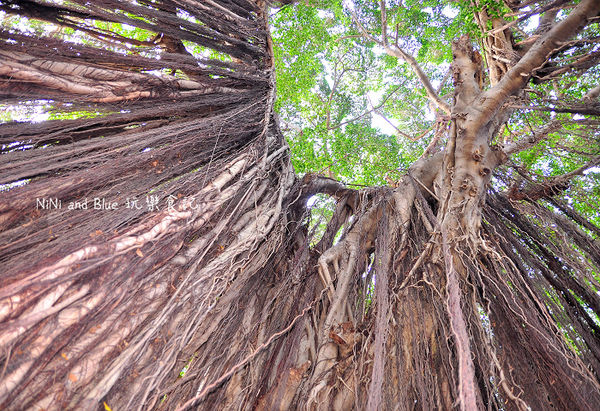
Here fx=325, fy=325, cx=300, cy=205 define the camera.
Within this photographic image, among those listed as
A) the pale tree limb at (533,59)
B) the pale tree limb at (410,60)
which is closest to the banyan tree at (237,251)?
the pale tree limb at (533,59)

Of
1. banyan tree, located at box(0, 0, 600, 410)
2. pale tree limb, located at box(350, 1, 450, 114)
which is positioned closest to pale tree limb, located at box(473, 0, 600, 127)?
banyan tree, located at box(0, 0, 600, 410)

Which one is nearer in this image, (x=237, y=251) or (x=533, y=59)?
(x=237, y=251)

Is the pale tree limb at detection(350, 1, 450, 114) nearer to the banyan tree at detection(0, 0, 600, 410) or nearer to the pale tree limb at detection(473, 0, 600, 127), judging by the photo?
the banyan tree at detection(0, 0, 600, 410)

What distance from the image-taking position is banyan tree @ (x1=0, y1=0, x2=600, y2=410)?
110cm

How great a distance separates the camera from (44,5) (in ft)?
5.68

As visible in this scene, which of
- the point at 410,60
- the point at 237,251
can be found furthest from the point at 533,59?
the point at 237,251

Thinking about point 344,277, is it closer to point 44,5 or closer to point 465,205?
point 465,205

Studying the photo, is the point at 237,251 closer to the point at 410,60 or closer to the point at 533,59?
the point at 533,59

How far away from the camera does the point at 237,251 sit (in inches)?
69.5

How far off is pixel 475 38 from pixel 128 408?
384 centimetres

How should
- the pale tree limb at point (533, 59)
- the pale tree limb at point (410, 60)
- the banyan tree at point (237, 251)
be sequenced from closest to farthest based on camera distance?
the banyan tree at point (237, 251), the pale tree limb at point (533, 59), the pale tree limb at point (410, 60)

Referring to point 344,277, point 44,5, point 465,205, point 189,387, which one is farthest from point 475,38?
point 189,387

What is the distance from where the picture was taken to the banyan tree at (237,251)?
110 centimetres

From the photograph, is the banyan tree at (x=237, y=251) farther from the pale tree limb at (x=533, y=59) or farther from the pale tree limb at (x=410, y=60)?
the pale tree limb at (x=410, y=60)
